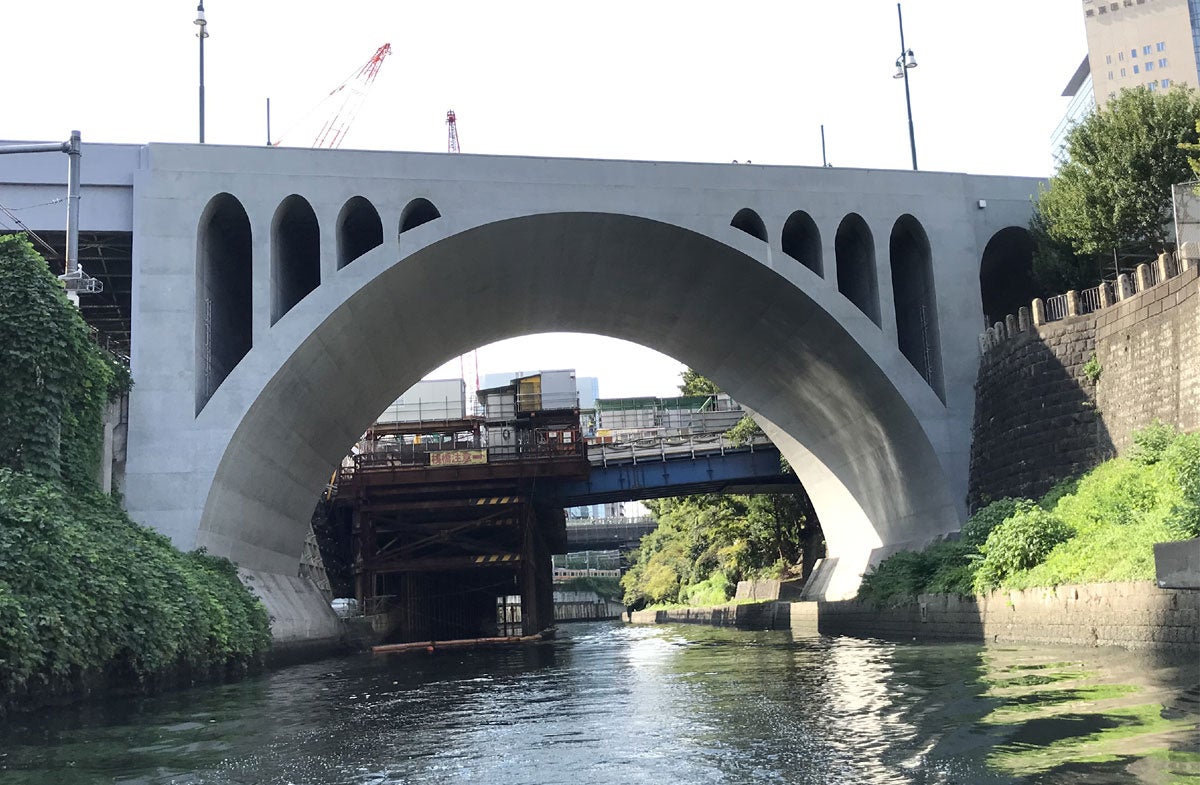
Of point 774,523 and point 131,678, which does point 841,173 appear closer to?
point 131,678

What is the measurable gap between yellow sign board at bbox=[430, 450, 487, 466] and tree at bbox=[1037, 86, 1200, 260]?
2526cm

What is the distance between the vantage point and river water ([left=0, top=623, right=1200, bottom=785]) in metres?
9.14

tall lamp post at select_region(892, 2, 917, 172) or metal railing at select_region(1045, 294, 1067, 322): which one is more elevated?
tall lamp post at select_region(892, 2, 917, 172)

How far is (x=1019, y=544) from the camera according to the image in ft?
Answer: 72.7

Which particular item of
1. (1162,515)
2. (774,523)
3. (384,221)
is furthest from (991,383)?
(774,523)

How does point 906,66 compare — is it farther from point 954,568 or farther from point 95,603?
point 95,603

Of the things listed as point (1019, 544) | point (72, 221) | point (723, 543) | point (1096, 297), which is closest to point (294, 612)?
point (72, 221)

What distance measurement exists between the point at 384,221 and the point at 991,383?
1629cm

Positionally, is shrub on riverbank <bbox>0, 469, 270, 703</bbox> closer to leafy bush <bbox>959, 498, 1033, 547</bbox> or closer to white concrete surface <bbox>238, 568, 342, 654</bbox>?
white concrete surface <bbox>238, 568, 342, 654</bbox>

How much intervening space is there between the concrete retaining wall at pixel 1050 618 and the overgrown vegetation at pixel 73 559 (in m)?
14.9

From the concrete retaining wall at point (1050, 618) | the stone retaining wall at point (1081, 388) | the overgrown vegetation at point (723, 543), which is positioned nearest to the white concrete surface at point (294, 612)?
the concrete retaining wall at point (1050, 618)

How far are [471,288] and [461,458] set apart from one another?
53.3ft

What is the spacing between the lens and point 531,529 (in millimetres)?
50469

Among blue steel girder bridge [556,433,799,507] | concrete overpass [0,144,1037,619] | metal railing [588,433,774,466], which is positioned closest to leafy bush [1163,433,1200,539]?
concrete overpass [0,144,1037,619]
